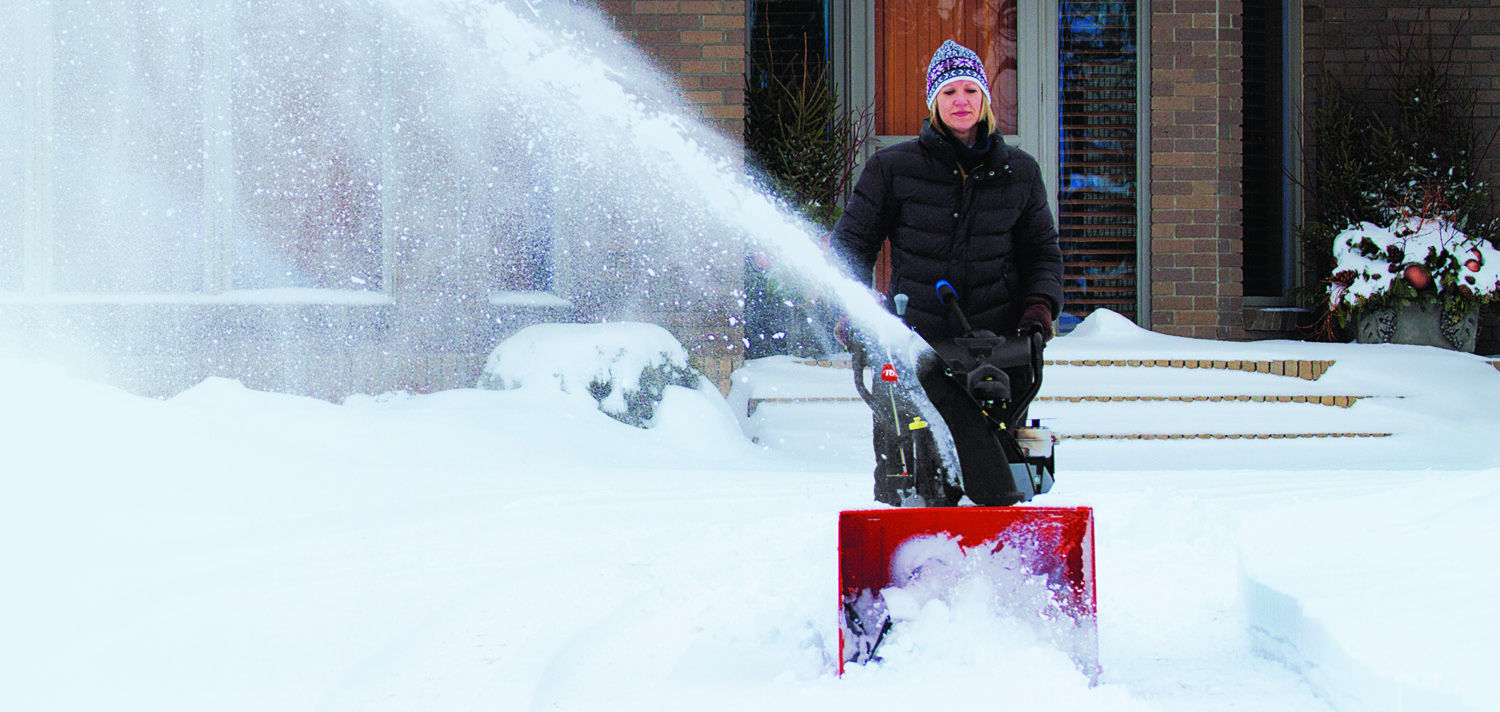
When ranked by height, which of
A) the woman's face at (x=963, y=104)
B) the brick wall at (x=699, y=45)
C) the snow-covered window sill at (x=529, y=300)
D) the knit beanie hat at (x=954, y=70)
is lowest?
the snow-covered window sill at (x=529, y=300)

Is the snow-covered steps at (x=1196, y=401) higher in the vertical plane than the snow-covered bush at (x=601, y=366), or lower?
lower

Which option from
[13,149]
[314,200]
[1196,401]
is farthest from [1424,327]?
[13,149]

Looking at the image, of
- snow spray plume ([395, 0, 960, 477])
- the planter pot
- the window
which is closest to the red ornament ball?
the planter pot

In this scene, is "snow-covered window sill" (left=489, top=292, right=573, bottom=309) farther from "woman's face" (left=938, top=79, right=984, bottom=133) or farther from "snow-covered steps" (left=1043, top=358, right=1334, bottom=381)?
"woman's face" (left=938, top=79, right=984, bottom=133)

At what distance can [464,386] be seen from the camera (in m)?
5.67

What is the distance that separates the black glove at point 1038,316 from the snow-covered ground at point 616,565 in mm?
706

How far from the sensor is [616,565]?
3162mm

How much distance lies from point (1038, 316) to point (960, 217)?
1.14 ft

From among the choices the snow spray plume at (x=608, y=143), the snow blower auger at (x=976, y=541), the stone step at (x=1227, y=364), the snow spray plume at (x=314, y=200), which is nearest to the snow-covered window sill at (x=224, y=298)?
the snow spray plume at (x=314, y=200)

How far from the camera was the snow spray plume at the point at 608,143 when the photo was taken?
19.4 ft

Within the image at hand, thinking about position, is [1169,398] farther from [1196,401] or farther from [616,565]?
[616,565]

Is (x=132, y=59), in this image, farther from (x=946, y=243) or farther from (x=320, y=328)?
(x=946, y=243)

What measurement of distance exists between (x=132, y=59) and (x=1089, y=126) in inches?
235

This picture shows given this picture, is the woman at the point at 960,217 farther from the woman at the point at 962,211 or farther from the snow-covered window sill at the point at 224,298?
the snow-covered window sill at the point at 224,298
